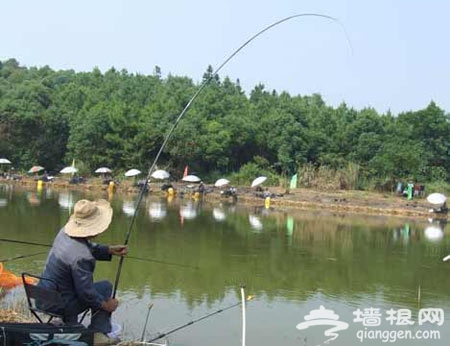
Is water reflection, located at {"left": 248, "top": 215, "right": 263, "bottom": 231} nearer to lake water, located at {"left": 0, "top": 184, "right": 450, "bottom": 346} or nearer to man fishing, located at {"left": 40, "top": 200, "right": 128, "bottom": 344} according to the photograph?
lake water, located at {"left": 0, "top": 184, "right": 450, "bottom": 346}

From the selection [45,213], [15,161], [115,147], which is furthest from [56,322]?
[15,161]

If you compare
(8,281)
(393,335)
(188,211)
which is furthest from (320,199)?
(8,281)

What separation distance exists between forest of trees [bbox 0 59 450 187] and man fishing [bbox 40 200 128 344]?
3000 centimetres

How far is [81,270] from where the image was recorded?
3777mm

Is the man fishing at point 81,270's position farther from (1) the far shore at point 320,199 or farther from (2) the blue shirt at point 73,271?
(1) the far shore at point 320,199

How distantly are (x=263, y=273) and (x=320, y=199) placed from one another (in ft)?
59.3

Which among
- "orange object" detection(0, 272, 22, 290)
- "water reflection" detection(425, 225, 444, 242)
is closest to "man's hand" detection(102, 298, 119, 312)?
"orange object" detection(0, 272, 22, 290)

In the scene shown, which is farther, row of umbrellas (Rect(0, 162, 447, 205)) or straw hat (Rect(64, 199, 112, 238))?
row of umbrellas (Rect(0, 162, 447, 205))

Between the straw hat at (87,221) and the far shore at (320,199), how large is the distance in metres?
22.7

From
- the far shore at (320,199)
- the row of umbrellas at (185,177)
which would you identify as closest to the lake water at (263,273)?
the row of umbrellas at (185,177)

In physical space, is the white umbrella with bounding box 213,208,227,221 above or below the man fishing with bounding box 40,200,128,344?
below

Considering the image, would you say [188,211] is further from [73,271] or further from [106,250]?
[73,271]

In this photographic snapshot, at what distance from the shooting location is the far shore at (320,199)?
1029 inches

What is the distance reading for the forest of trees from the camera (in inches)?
1426
